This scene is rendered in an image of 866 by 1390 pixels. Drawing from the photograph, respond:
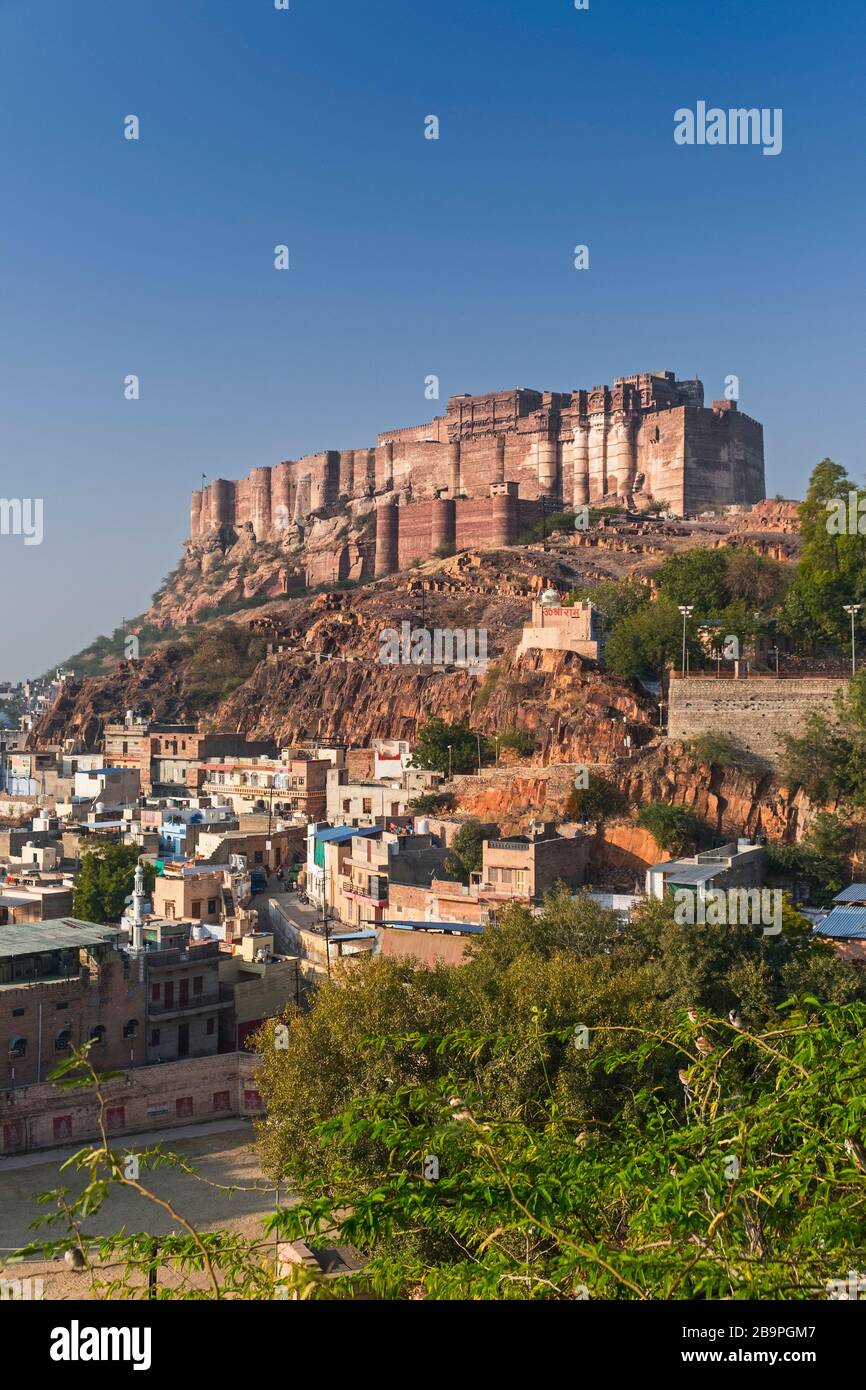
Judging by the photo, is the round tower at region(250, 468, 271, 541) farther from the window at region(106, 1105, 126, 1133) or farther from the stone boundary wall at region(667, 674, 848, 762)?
the window at region(106, 1105, 126, 1133)

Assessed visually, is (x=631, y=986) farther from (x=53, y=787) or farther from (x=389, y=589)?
(x=389, y=589)

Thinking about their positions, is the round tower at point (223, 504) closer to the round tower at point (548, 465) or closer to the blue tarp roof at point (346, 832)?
the round tower at point (548, 465)

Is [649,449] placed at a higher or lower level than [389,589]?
higher

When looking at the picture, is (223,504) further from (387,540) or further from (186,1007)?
(186,1007)

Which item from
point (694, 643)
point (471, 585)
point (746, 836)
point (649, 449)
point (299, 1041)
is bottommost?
point (299, 1041)

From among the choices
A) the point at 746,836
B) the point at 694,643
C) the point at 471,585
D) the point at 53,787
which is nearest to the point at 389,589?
the point at 471,585

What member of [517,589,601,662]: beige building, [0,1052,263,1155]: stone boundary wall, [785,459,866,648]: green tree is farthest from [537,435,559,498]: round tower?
[0,1052,263,1155]: stone boundary wall
